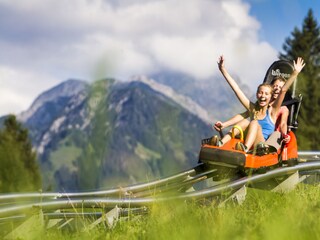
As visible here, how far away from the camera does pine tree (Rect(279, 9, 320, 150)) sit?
50094mm

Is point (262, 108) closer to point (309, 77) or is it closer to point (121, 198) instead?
point (121, 198)

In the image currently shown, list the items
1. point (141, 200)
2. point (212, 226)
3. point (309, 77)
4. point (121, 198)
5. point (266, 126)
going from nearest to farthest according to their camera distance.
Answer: point (212, 226) < point (141, 200) < point (121, 198) < point (266, 126) < point (309, 77)

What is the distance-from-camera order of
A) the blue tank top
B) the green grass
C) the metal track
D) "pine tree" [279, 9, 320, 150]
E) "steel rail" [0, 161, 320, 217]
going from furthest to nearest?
"pine tree" [279, 9, 320, 150], the blue tank top, "steel rail" [0, 161, 320, 217], the metal track, the green grass

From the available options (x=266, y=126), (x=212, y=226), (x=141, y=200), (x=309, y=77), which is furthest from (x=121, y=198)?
(x=309, y=77)

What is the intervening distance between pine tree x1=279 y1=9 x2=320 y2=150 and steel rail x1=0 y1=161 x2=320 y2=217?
128ft

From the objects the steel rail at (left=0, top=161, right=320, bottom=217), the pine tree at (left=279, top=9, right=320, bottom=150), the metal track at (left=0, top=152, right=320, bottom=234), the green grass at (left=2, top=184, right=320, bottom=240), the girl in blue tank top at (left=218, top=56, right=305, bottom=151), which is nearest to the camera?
the green grass at (left=2, top=184, right=320, bottom=240)

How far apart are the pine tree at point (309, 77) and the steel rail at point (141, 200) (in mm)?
38959

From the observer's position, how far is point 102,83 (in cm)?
174

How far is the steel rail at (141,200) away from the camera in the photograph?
13.0 ft

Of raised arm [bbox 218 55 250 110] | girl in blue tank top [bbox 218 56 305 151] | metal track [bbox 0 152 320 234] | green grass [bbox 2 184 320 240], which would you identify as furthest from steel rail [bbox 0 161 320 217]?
raised arm [bbox 218 55 250 110]

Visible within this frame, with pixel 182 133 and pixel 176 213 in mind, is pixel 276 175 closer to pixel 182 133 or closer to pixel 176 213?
pixel 176 213

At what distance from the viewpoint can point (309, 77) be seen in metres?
53.7

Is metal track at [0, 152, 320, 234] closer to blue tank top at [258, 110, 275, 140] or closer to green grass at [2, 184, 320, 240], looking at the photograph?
green grass at [2, 184, 320, 240]

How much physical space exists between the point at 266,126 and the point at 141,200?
2.97 m
